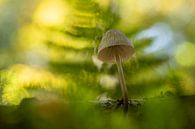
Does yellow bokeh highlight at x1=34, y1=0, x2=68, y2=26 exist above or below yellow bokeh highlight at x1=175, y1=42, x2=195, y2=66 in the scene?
above

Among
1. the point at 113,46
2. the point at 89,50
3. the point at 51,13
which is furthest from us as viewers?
the point at 51,13

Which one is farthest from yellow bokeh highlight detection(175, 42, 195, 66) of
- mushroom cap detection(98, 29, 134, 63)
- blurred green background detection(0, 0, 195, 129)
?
mushroom cap detection(98, 29, 134, 63)

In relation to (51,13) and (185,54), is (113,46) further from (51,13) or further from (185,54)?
(51,13)

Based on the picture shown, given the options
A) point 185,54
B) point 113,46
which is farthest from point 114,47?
point 185,54

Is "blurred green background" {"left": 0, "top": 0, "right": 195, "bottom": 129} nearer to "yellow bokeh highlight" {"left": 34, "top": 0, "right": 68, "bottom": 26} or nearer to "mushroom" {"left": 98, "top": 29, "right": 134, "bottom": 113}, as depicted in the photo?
"yellow bokeh highlight" {"left": 34, "top": 0, "right": 68, "bottom": 26}

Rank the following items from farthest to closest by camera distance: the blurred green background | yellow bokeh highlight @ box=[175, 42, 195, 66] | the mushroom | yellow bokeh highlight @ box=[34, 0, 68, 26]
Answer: yellow bokeh highlight @ box=[34, 0, 68, 26]
yellow bokeh highlight @ box=[175, 42, 195, 66]
the blurred green background
the mushroom

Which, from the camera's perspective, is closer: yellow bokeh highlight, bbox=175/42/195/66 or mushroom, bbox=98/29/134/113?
mushroom, bbox=98/29/134/113

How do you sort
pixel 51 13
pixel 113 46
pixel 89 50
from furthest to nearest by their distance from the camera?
pixel 51 13 → pixel 89 50 → pixel 113 46

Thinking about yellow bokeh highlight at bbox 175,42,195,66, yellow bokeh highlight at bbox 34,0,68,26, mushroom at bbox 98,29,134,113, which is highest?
yellow bokeh highlight at bbox 34,0,68,26
